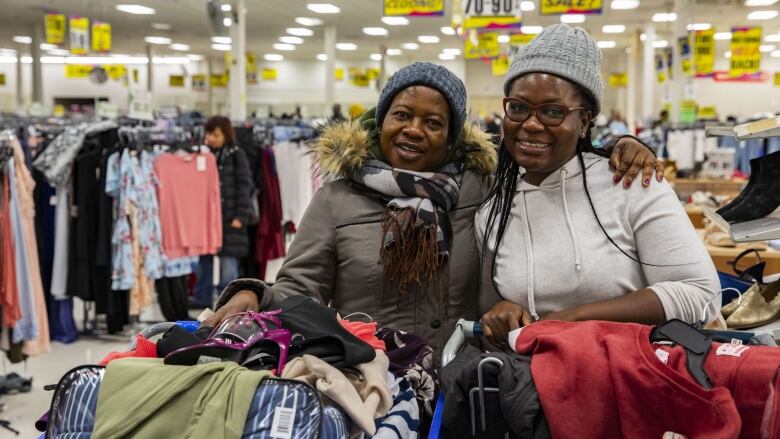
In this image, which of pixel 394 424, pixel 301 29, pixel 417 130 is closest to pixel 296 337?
pixel 394 424

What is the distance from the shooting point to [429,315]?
6.68ft

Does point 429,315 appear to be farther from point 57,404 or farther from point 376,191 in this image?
point 57,404

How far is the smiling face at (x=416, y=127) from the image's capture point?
2.06 meters

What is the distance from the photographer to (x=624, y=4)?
48.3 ft

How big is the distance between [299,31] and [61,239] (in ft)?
48.5

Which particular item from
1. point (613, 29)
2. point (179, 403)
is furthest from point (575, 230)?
point (613, 29)

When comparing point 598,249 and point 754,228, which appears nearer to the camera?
point 598,249

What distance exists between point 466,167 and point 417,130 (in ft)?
0.72

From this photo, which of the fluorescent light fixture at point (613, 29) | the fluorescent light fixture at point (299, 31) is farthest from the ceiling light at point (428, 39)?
the fluorescent light fixture at point (613, 29)

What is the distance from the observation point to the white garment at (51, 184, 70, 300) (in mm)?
5301

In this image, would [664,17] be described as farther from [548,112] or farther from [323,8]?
[548,112]

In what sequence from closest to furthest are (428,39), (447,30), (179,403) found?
(179,403), (447,30), (428,39)

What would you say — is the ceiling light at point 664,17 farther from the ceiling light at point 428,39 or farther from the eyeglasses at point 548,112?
the eyeglasses at point 548,112

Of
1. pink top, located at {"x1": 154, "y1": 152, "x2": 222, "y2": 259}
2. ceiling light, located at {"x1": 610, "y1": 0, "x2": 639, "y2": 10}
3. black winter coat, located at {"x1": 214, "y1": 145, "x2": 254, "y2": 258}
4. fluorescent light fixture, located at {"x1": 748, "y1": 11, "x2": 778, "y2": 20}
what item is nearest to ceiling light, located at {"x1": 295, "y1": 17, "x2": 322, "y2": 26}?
ceiling light, located at {"x1": 610, "y1": 0, "x2": 639, "y2": 10}
